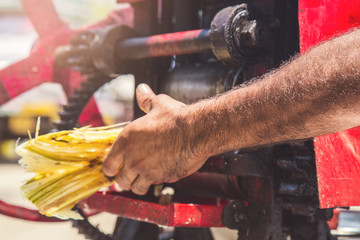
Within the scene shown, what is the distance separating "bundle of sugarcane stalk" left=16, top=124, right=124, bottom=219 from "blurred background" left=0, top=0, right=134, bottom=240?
1.25 metres

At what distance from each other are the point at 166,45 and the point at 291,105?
72 centimetres

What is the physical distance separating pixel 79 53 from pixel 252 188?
3.26ft

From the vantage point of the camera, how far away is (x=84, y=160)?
1.49 m

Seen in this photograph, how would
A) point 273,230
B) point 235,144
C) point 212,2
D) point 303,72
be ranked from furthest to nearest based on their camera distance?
point 212,2
point 273,230
point 235,144
point 303,72

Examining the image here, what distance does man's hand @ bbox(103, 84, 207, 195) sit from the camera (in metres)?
1.16

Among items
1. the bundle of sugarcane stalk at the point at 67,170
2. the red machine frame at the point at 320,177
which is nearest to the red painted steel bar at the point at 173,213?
the red machine frame at the point at 320,177

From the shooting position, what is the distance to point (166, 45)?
1.50 metres

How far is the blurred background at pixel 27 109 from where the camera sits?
3.83 m

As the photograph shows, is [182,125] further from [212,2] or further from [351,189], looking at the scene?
[212,2]

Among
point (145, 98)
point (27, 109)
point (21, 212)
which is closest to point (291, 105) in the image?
point (145, 98)

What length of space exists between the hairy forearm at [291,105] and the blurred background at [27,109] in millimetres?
1764

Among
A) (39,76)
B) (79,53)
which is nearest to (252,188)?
(79,53)

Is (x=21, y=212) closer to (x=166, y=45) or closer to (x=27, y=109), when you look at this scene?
(x=166, y=45)

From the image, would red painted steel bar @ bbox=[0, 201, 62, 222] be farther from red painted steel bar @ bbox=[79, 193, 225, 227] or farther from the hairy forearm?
the hairy forearm
